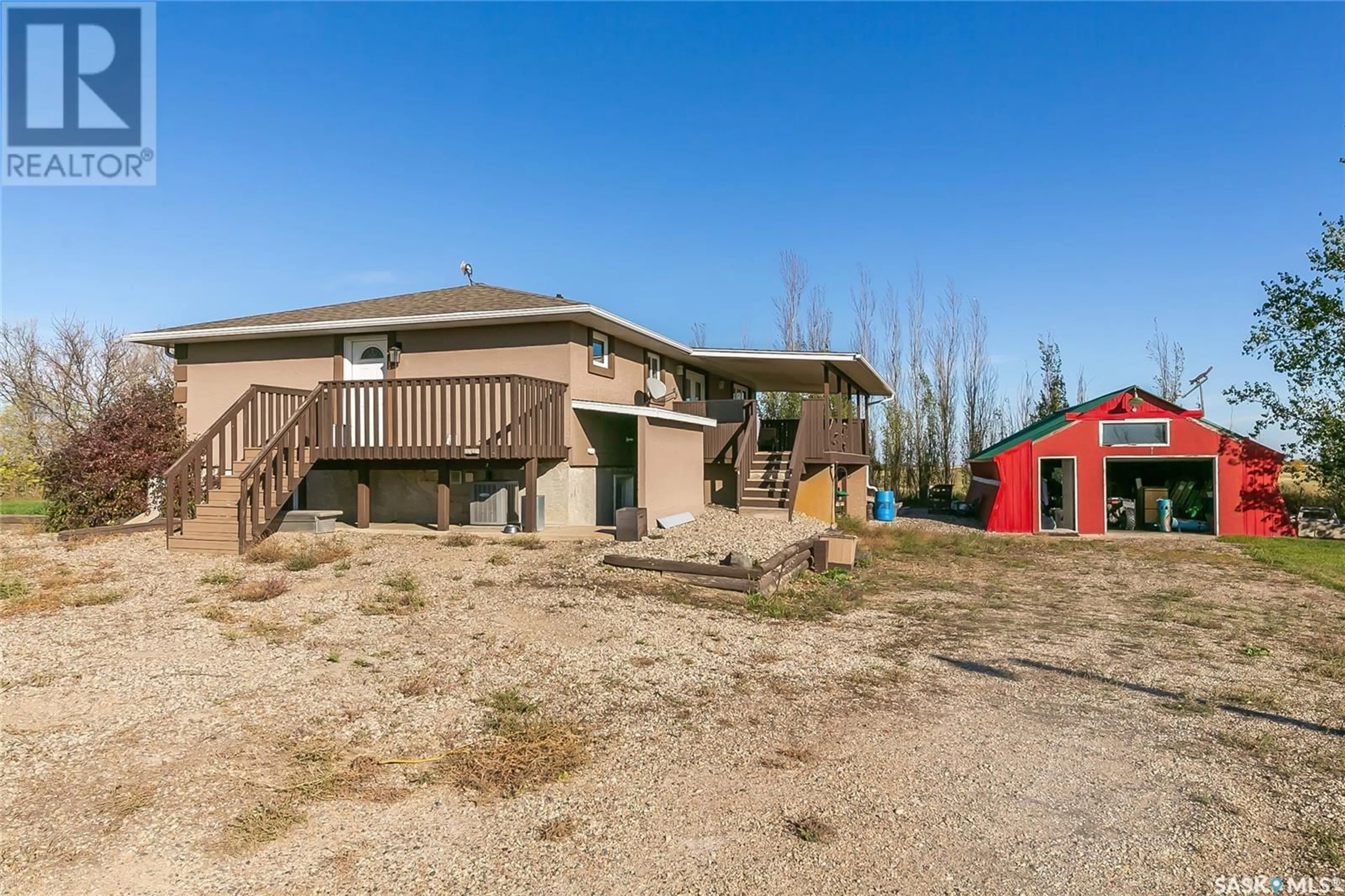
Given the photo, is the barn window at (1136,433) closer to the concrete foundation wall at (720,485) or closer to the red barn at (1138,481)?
the red barn at (1138,481)

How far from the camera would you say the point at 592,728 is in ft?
16.3

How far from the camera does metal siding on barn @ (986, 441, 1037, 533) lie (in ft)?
67.9

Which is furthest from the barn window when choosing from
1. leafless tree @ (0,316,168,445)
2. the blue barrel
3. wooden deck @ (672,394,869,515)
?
leafless tree @ (0,316,168,445)

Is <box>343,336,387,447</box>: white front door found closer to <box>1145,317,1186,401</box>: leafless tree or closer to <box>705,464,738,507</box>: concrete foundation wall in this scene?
<box>705,464,738,507</box>: concrete foundation wall

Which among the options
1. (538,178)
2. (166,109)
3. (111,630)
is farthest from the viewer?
(538,178)

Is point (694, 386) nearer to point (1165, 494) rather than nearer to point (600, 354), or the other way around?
point (600, 354)

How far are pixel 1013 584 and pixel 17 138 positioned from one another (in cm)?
1469

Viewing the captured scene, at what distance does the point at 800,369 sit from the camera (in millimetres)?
20656

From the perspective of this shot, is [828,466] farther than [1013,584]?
Yes

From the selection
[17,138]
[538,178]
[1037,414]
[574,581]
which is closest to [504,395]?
[574,581]

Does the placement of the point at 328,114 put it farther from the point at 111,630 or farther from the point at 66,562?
the point at 111,630

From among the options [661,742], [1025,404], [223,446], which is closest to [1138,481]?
[1025,404]

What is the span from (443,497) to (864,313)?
93.0ft

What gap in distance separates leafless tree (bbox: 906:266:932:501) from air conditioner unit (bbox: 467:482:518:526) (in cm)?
2299
